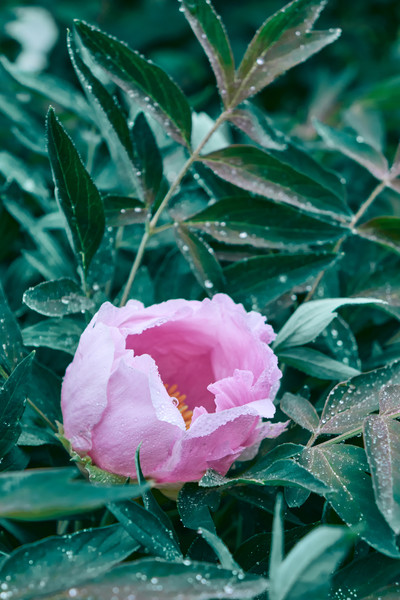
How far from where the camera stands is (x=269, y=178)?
16.5 inches

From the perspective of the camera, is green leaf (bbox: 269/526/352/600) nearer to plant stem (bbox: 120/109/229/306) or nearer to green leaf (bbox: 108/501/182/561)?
green leaf (bbox: 108/501/182/561)

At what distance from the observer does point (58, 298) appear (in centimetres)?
39

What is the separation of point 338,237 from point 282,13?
0.14 metres

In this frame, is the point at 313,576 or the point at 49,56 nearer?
the point at 313,576

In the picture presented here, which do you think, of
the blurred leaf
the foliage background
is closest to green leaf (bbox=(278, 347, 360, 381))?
the foliage background

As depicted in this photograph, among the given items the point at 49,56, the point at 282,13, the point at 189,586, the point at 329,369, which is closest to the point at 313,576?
the point at 189,586

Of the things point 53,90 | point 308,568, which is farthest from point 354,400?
point 53,90

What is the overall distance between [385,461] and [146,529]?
0.38ft

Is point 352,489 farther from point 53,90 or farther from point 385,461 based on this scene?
point 53,90

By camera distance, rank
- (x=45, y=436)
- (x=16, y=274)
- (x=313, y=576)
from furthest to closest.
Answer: (x=16, y=274) → (x=45, y=436) → (x=313, y=576)

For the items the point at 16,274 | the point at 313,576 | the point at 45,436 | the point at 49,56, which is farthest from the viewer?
the point at 49,56

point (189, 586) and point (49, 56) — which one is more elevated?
point (49, 56)

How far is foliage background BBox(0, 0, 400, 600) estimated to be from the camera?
0.83 feet

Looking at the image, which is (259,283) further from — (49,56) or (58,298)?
(49,56)
